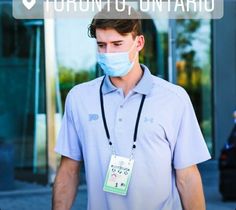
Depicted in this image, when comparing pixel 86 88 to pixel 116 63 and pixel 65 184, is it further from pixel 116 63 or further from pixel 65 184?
pixel 65 184

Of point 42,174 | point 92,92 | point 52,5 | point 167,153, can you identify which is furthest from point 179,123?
point 42,174

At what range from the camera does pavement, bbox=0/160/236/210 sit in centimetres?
789

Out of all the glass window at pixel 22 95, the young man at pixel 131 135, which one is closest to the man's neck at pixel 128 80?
the young man at pixel 131 135

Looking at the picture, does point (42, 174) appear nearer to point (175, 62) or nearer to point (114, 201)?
point (175, 62)

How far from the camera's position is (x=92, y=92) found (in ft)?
10.9

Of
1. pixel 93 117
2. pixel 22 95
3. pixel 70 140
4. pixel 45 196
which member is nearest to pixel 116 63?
pixel 93 117

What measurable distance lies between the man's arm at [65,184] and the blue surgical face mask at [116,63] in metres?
0.47

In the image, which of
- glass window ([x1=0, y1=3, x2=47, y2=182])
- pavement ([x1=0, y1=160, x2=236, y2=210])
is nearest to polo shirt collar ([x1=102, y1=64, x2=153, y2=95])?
pavement ([x1=0, y1=160, x2=236, y2=210])

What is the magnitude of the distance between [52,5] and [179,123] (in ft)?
12.2

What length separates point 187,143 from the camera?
3275mm

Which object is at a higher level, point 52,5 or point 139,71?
point 52,5

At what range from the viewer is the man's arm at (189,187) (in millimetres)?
3301

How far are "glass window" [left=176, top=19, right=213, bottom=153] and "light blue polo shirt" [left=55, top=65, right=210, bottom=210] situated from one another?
7376mm

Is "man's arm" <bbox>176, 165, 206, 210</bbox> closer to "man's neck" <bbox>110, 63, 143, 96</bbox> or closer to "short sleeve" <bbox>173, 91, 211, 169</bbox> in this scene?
"short sleeve" <bbox>173, 91, 211, 169</bbox>
